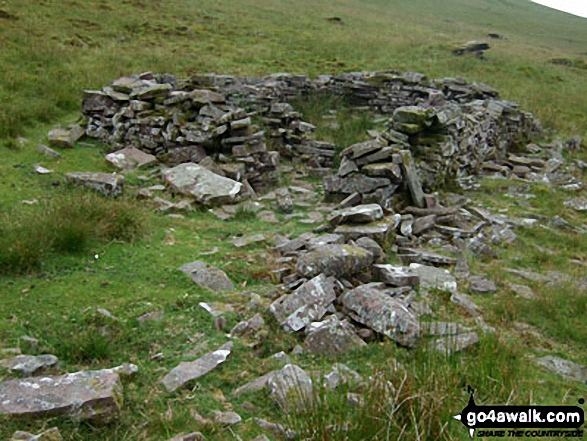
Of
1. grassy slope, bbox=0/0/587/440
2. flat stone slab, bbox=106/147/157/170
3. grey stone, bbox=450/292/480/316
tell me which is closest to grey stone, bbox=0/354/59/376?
grassy slope, bbox=0/0/587/440

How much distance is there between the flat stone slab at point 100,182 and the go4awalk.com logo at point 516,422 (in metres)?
5.86

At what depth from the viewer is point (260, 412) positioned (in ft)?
11.3

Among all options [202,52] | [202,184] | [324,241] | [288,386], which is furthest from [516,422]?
[202,52]

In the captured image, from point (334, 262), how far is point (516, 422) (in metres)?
2.38

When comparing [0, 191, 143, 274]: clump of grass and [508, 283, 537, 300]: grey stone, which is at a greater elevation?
[508, 283, 537, 300]: grey stone

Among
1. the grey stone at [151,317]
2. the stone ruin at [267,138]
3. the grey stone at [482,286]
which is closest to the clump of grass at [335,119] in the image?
the stone ruin at [267,138]

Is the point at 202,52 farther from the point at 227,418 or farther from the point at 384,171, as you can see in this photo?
the point at 227,418

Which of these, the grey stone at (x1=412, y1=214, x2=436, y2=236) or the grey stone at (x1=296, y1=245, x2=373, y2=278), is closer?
the grey stone at (x1=296, y1=245, x2=373, y2=278)

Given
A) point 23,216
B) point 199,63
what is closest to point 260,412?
point 23,216

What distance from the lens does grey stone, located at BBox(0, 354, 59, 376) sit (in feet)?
11.8

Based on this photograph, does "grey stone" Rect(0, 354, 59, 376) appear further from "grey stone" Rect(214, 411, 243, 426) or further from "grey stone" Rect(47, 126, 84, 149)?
"grey stone" Rect(47, 126, 84, 149)

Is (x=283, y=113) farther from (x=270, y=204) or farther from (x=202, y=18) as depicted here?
(x=202, y=18)

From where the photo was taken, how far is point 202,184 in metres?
8.05

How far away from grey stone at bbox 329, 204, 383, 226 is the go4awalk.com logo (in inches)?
144
